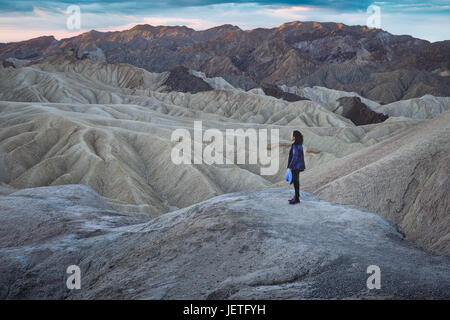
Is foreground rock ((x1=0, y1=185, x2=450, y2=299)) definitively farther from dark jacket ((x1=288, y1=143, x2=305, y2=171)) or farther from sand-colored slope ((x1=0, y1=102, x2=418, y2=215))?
sand-colored slope ((x1=0, y1=102, x2=418, y2=215))

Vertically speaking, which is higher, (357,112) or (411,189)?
(411,189)

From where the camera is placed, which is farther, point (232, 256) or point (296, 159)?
point (296, 159)

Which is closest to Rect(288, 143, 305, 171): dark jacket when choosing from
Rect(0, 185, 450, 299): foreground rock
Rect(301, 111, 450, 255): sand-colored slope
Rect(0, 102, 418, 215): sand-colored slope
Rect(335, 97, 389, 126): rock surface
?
Rect(0, 185, 450, 299): foreground rock

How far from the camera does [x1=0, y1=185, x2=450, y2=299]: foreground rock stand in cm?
773

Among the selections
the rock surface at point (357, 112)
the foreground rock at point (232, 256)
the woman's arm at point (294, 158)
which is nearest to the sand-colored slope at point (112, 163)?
the foreground rock at point (232, 256)

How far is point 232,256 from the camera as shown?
892cm

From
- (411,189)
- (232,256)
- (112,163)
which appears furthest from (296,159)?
(112,163)

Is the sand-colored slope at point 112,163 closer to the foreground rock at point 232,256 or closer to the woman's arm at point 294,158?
the foreground rock at point 232,256

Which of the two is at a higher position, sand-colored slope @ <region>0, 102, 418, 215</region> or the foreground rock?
the foreground rock

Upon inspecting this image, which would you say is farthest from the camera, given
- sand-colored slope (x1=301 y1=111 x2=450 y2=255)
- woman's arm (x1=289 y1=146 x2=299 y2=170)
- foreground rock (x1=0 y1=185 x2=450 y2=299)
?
sand-colored slope (x1=301 y1=111 x2=450 y2=255)

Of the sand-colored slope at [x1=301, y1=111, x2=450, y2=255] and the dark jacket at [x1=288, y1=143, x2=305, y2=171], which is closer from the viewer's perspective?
the dark jacket at [x1=288, y1=143, x2=305, y2=171]

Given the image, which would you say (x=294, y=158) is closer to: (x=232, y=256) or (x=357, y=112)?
(x=232, y=256)
